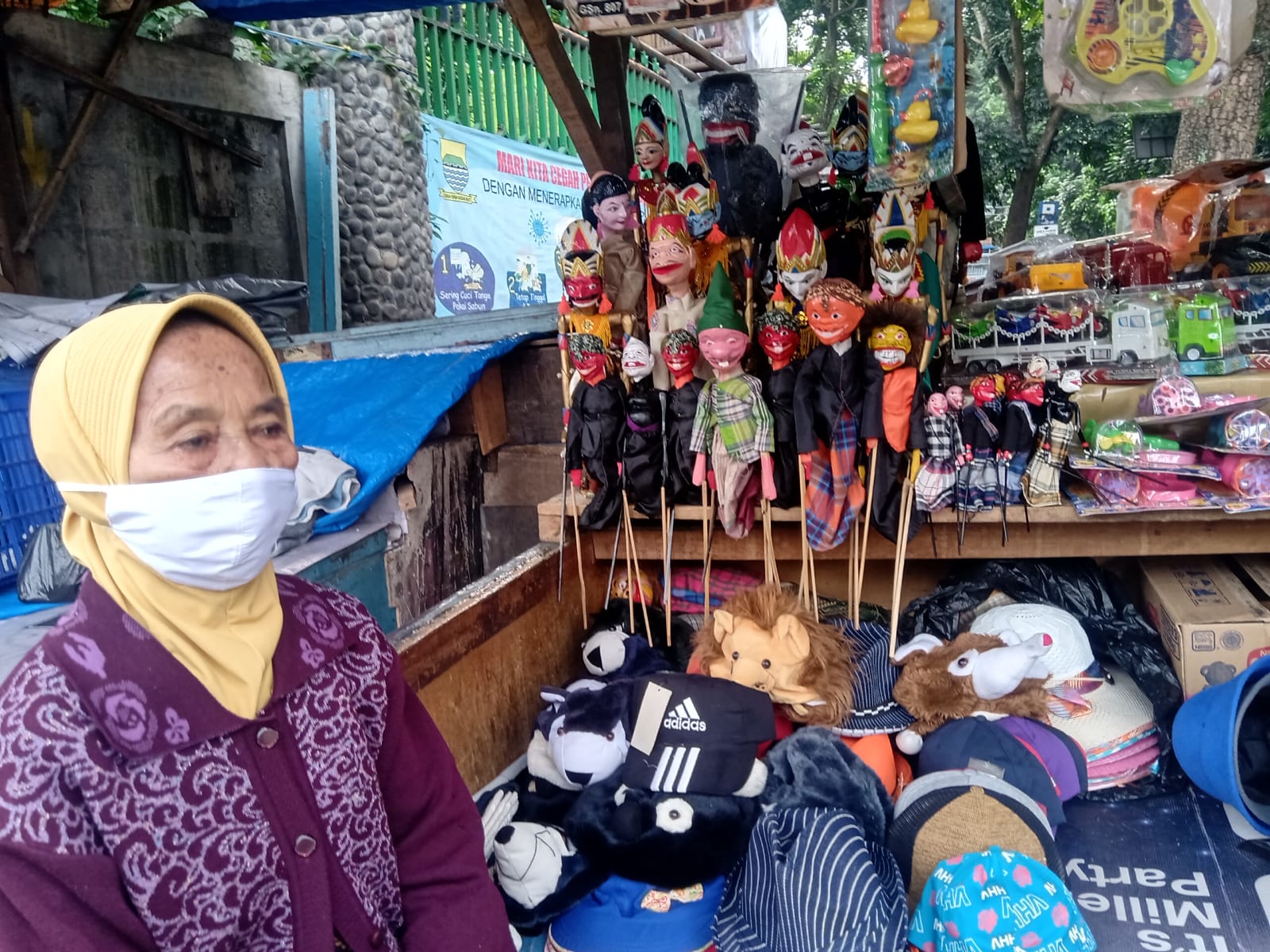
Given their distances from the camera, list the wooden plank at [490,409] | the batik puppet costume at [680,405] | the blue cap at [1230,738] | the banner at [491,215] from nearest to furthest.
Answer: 1. the blue cap at [1230,738]
2. the batik puppet costume at [680,405]
3. the wooden plank at [490,409]
4. the banner at [491,215]

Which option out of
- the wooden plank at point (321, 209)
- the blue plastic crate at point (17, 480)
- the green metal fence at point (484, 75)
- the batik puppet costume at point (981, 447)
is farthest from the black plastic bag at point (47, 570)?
the green metal fence at point (484, 75)

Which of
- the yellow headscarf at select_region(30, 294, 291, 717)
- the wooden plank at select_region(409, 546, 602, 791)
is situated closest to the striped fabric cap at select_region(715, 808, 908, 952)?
the wooden plank at select_region(409, 546, 602, 791)

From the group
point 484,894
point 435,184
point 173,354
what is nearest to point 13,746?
point 173,354

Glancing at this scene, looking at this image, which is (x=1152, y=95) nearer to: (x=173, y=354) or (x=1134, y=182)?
(x=1134, y=182)

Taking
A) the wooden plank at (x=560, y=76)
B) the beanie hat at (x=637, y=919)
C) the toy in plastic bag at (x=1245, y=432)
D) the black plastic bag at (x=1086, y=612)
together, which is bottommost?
the beanie hat at (x=637, y=919)

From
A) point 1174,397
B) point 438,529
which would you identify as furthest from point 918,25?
point 438,529

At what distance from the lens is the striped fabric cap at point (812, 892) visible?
1.90m

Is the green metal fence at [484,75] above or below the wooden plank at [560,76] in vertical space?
above

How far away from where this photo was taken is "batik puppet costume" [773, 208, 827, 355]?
2705 mm

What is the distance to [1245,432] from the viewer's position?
255 cm

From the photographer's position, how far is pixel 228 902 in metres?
1.09

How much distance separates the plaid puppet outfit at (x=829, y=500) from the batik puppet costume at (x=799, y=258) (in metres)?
0.42

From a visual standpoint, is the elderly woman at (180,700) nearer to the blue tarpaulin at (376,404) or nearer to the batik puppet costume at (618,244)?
the batik puppet costume at (618,244)

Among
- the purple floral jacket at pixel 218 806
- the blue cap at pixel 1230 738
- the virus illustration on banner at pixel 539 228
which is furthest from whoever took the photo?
the virus illustration on banner at pixel 539 228
